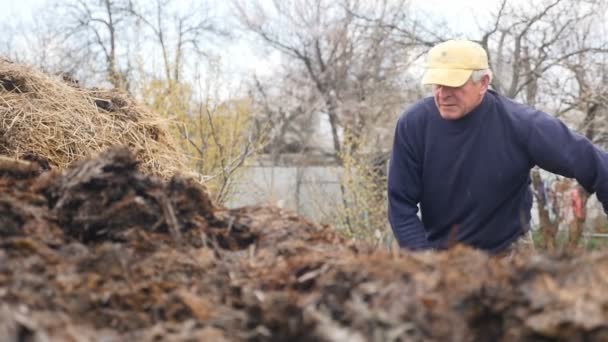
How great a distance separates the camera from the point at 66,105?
4.08m

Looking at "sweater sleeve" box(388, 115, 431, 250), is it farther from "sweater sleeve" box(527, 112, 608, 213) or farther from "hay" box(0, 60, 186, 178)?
"hay" box(0, 60, 186, 178)

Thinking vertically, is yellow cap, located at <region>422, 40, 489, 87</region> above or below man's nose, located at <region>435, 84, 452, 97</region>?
above

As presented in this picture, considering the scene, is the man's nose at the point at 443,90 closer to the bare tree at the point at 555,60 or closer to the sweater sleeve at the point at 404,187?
the sweater sleeve at the point at 404,187

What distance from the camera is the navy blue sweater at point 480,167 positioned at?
3496mm

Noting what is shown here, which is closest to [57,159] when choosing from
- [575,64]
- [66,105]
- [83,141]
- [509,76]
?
[83,141]

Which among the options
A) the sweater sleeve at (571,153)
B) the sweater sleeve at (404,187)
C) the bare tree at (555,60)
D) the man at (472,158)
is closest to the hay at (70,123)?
the sweater sleeve at (404,187)

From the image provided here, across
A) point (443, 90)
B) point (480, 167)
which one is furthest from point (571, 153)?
point (443, 90)

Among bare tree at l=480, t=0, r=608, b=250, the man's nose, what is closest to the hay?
the man's nose

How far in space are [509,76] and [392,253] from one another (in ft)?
49.5

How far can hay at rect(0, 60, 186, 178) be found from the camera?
3705 millimetres

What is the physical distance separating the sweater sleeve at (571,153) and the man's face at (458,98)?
306 millimetres

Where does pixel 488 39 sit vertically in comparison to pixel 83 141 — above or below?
above

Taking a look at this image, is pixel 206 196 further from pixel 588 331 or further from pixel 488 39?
pixel 488 39

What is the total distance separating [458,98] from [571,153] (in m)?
0.61
